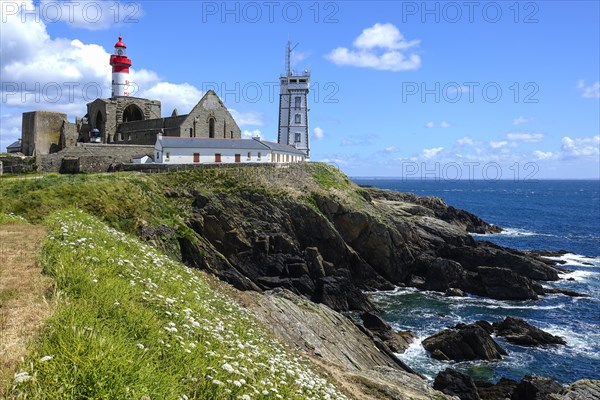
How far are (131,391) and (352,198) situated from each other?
50014 mm

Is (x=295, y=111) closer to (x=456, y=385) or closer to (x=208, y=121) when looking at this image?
(x=208, y=121)

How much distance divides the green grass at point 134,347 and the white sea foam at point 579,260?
2348 inches

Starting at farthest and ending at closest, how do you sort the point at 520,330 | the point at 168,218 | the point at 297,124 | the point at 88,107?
the point at 297,124 < the point at 88,107 < the point at 168,218 < the point at 520,330

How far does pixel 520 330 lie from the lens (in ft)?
112

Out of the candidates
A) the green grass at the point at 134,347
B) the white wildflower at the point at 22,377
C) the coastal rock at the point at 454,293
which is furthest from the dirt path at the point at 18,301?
the coastal rock at the point at 454,293

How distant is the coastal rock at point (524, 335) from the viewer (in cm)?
3284

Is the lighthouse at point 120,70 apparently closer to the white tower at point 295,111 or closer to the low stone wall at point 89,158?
the low stone wall at point 89,158

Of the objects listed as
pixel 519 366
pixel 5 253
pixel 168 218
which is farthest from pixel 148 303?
pixel 168 218

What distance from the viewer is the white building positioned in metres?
51.0

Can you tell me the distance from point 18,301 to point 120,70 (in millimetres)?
59753

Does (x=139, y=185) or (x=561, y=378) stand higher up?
(x=139, y=185)

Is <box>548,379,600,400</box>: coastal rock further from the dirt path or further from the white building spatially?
the white building

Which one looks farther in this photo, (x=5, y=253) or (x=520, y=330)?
(x=520, y=330)

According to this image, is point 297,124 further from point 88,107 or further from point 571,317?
point 571,317
